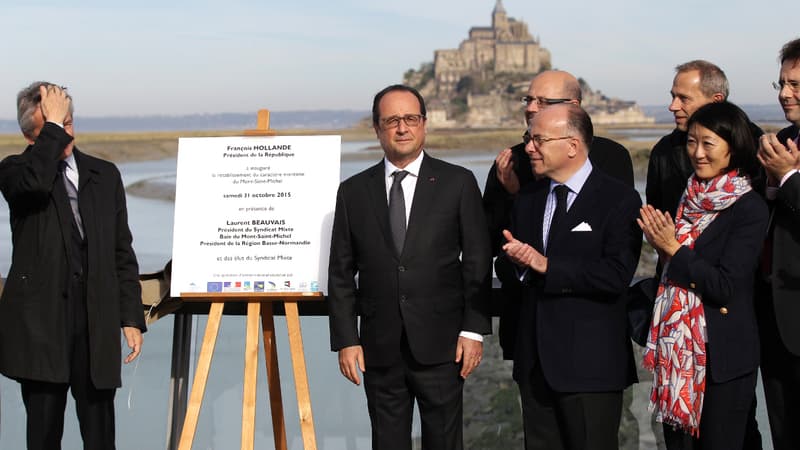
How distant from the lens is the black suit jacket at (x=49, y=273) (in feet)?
11.4

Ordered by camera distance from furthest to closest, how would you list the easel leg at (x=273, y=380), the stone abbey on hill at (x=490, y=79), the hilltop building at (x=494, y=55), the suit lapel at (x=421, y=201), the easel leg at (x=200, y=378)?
1. the hilltop building at (x=494, y=55)
2. the stone abbey on hill at (x=490, y=79)
3. the easel leg at (x=273, y=380)
4. the easel leg at (x=200, y=378)
5. the suit lapel at (x=421, y=201)

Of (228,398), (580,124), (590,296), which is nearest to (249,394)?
(228,398)

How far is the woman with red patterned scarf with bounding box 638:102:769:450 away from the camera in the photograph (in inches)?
123

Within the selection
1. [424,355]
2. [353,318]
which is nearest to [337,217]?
[353,318]

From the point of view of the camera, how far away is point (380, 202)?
12.0 ft

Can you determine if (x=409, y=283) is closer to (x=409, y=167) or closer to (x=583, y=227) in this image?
(x=409, y=167)

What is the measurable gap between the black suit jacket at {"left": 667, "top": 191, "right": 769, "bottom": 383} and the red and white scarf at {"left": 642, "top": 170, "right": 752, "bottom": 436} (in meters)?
0.03

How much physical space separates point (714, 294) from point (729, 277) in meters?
0.07

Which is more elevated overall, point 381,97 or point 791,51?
point 791,51

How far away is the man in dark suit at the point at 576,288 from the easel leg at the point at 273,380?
4.39 ft

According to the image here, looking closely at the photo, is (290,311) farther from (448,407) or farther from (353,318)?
(448,407)

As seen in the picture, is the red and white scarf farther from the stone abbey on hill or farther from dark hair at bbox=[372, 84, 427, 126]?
the stone abbey on hill

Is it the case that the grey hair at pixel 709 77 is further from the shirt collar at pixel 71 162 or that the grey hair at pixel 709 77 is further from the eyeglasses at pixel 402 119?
the shirt collar at pixel 71 162

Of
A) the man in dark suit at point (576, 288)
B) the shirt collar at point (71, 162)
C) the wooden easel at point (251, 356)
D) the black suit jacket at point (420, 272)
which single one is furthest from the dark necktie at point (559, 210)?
the shirt collar at point (71, 162)
